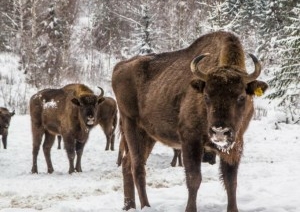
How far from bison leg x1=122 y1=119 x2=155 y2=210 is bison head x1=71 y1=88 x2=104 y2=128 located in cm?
555

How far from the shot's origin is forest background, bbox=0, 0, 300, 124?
32938 millimetres

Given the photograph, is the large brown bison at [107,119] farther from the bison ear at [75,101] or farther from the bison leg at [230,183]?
the bison leg at [230,183]

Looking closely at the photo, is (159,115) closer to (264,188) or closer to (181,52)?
(181,52)

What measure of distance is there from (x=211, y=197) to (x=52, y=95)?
8.13 meters

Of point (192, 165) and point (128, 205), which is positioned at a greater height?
point (192, 165)

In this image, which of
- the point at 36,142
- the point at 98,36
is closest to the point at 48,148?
the point at 36,142

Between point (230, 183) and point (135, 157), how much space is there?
5.25 ft

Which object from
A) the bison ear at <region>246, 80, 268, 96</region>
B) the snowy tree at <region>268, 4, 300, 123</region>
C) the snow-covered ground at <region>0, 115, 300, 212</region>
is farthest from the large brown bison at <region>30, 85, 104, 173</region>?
the snowy tree at <region>268, 4, 300, 123</region>

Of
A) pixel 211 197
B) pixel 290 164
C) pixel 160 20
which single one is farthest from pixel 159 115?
pixel 160 20

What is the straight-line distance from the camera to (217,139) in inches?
179

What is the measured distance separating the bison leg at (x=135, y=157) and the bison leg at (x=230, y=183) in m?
1.33

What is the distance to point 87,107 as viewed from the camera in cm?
1256

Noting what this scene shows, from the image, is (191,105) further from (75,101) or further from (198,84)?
(75,101)

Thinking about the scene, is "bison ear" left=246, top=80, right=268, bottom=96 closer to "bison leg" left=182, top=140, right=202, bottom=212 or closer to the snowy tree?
"bison leg" left=182, top=140, right=202, bottom=212
